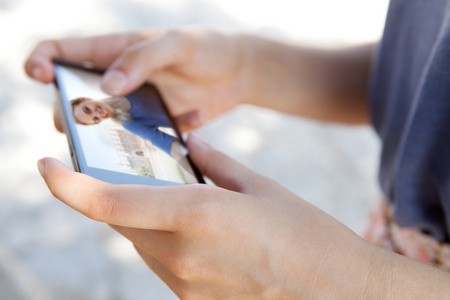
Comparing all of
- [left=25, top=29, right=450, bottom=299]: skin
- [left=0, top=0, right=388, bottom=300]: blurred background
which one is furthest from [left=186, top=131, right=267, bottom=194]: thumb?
[left=0, top=0, right=388, bottom=300]: blurred background

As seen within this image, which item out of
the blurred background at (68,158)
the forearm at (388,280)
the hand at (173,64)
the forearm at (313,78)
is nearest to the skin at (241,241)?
Result: the forearm at (388,280)

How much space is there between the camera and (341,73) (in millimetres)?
855

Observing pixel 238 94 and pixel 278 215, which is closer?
pixel 278 215

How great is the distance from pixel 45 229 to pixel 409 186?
3.50 feet

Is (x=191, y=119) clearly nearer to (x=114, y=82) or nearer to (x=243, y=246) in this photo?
(x=114, y=82)

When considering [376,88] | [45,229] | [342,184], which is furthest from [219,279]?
[342,184]

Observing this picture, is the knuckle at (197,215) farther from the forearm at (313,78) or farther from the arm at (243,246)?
the forearm at (313,78)

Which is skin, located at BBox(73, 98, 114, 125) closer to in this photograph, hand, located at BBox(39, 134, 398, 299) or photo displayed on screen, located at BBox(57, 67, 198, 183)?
photo displayed on screen, located at BBox(57, 67, 198, 183)

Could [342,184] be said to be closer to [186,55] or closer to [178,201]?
[186,55]

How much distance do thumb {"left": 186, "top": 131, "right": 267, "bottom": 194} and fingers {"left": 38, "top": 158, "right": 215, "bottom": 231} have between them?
0.09 m

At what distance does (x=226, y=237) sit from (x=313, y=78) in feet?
1.65

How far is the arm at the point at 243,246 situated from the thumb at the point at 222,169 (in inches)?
2.0

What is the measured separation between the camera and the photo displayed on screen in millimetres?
523

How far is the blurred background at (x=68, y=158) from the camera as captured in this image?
1250mm
